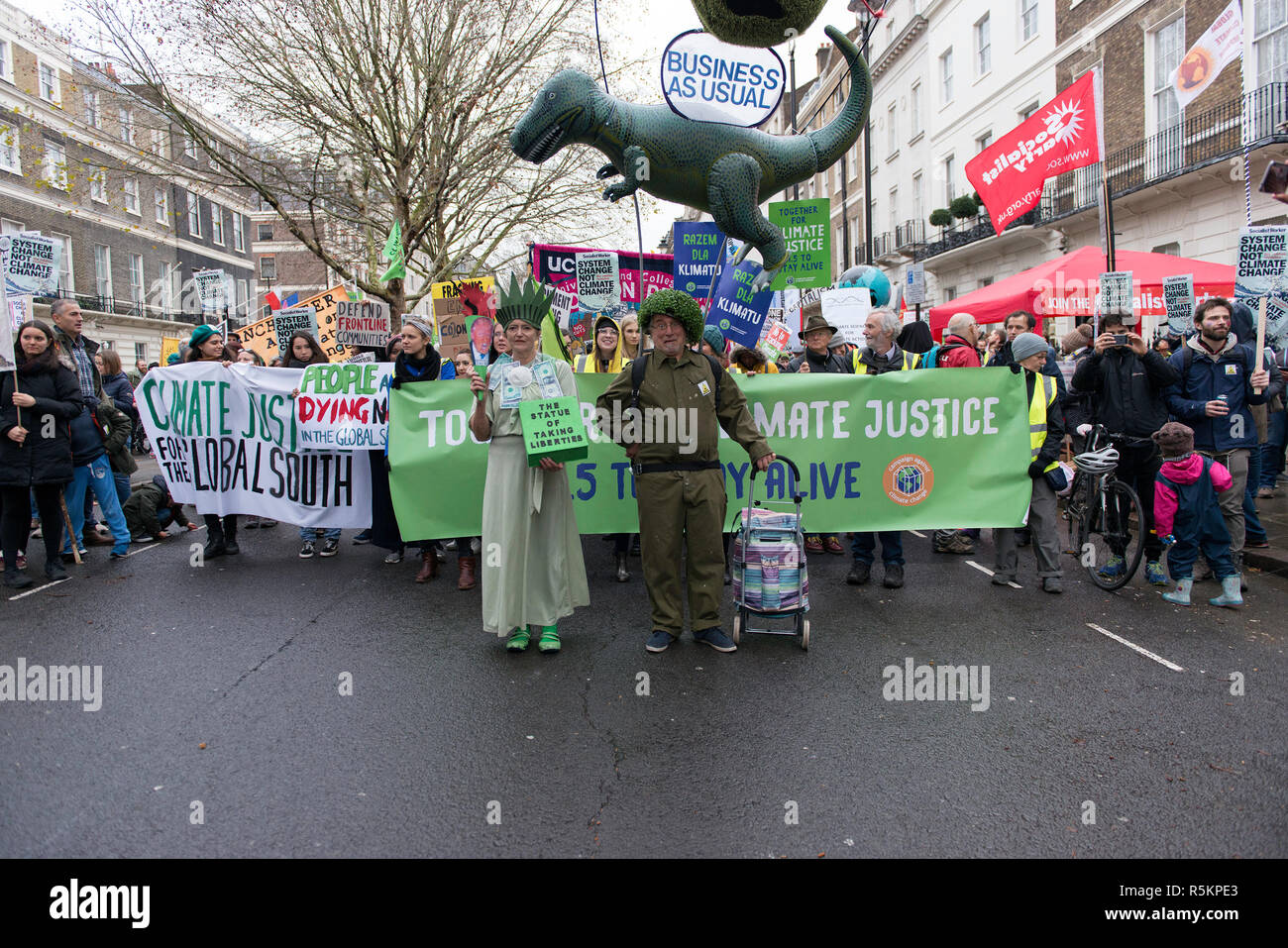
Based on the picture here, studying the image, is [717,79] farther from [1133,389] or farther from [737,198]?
[1133,389]

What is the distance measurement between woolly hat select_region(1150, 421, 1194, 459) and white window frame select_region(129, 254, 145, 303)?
1737 inches

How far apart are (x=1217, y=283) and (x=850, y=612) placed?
9681 mm

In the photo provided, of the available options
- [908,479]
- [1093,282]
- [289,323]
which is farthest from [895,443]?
[1093,282]

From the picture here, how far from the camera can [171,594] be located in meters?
6.29

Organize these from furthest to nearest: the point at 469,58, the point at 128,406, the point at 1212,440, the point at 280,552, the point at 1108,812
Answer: the point at 469,58 < the point at 128,406 < the point at 280,552 < the point at 1212,440 < the point at 1108,812

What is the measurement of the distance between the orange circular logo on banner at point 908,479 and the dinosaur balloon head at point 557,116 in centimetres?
341

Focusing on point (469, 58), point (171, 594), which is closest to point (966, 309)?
point (469, 58)

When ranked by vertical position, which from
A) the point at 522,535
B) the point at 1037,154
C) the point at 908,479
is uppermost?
the point at 1037,154

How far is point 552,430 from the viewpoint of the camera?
4.65m

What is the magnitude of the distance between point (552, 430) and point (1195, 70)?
27.3ft

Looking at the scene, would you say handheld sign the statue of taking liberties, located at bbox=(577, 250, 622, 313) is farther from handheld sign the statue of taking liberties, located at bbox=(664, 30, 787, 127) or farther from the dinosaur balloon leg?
handheld sign the statue of taking liberties, located at bbox=(664, 30, 787, 127)

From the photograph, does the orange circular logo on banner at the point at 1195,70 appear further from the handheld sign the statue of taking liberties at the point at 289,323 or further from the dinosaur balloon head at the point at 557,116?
the handheld sign the statue of taking liberties at the point at 289,323
